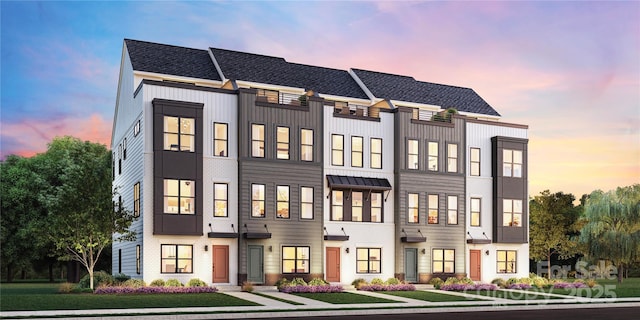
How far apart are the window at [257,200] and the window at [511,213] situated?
16.4 metres

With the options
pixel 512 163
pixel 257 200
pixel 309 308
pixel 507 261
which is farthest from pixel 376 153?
pixel 309 308

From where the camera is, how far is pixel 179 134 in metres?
35.3

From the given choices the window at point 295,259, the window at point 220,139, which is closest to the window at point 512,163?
the window at point 295,259

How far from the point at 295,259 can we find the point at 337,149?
6867mm

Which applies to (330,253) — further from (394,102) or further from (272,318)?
(272,318)

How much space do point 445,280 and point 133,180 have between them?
63.2ft

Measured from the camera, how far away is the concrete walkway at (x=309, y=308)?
2198 cm

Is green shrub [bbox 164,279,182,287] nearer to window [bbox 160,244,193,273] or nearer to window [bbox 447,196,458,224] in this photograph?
window [bbox 160,244,193,273]

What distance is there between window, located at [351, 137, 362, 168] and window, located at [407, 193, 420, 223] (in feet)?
12.6

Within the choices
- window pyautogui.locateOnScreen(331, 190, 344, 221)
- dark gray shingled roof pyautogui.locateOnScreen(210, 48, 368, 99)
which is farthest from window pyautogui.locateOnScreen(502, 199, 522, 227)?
dark gray shingled roof pyautogui.locateOnScreen(210, 48, 368, 99)

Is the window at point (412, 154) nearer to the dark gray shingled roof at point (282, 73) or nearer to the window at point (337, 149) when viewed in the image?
the window at point (337, 149)

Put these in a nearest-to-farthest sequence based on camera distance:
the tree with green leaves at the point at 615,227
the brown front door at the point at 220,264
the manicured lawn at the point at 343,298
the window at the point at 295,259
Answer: the manicured lawn at the point at 343,298
the brown front door at the point at 220,264
the window at the point at 295,259
the tree with green leaves at the point at 615,227

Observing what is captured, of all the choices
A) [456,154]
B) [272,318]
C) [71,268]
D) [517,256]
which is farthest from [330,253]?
[71,268]

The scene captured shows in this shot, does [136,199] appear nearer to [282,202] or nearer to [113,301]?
[282,202]
